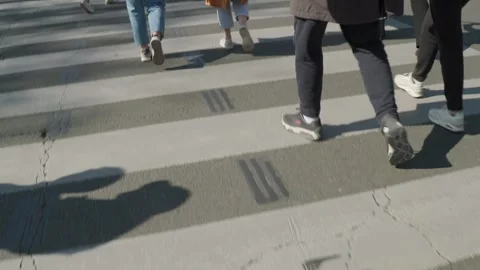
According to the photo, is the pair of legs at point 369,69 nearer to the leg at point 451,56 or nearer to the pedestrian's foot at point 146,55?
the leg at point 451,56

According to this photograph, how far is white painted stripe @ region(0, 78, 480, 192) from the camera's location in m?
3.23

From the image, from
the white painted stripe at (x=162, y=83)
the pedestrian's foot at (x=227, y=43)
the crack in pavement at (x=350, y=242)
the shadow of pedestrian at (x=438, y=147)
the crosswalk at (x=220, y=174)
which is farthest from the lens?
the pedestrian's foot at (x=227, y=43)

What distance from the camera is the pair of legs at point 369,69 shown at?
9.34 ft

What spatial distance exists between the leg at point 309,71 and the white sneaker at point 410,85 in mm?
1095

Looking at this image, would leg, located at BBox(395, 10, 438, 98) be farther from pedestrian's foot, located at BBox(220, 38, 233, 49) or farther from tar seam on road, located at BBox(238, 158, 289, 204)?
pedestrian's foot, located at BBox(220, 38, 233, 49)

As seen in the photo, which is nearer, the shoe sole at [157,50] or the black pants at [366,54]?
the black pants at [366,54]

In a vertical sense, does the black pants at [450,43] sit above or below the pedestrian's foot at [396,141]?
above

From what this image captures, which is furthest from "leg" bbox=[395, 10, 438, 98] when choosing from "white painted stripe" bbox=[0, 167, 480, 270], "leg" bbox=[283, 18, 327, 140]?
"white painted stripe" bbox=[0, 167, 480, 270]

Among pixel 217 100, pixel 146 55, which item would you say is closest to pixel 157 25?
pixel 146 55

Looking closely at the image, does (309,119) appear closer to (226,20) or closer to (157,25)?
(157,25)

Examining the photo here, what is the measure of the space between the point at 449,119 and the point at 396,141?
79 centimetres

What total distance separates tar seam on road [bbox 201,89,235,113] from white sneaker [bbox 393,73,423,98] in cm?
138

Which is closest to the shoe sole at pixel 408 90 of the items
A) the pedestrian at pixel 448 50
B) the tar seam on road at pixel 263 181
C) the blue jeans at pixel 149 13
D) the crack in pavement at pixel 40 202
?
the pedestrian at pixel 448 50

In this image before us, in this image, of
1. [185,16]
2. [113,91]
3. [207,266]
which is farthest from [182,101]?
[185,16]
